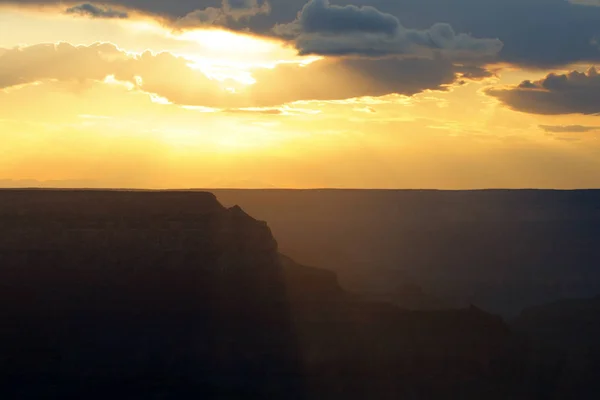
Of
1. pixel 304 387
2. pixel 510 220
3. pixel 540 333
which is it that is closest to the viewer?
pixel 304 387

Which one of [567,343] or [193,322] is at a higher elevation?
[193,322]

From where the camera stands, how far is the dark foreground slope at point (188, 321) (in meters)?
44.1

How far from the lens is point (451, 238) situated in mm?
126062

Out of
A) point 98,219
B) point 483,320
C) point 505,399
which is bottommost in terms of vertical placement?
point 505,399

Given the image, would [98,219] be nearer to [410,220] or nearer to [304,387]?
[304,387]

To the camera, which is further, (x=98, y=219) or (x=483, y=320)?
(x=483, y=320)

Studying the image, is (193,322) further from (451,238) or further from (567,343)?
(451,238)

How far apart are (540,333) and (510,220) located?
68230 millimetres

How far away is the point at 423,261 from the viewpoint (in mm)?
112938

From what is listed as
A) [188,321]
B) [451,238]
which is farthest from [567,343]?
[451,238]

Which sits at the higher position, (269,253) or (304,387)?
(269,253)

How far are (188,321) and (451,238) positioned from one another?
3269 inches

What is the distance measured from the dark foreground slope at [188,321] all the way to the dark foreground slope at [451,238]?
35.9 m

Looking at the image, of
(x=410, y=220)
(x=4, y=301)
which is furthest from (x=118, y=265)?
(x=410, y=220)
